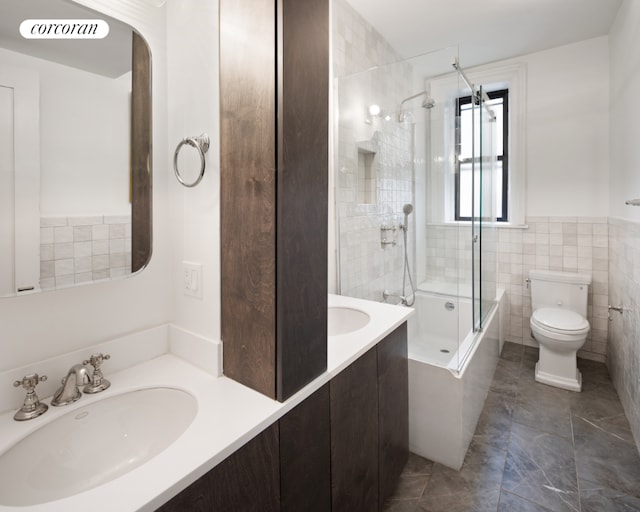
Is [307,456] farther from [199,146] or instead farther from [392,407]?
[199,146]

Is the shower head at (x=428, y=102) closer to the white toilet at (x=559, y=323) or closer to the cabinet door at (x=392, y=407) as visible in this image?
the cabinet door at (x=392, y=407)

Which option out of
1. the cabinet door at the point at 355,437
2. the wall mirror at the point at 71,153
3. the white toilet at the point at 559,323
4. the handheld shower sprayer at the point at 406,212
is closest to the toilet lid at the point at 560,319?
the white toilet at the point at 559,323

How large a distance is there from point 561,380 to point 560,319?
44 cm

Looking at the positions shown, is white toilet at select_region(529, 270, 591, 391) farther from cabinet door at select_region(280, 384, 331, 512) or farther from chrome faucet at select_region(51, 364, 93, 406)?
chrome faucet at select_region(51, 364, 93, 406)

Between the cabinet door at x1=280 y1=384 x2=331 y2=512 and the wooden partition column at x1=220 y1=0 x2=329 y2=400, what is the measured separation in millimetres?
87

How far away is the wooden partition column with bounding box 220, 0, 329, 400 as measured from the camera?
2.90ft

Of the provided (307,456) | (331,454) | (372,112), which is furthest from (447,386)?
(372,112)

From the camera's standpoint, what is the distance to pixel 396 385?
1542mm

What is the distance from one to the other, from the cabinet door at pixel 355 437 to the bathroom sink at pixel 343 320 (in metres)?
0.44

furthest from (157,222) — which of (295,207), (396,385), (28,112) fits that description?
(396,385)

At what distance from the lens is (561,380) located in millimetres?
2547

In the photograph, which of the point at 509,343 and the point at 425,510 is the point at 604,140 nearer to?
the point at 509,343

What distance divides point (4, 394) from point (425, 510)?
1.60 meters

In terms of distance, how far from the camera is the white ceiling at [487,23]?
230cm
